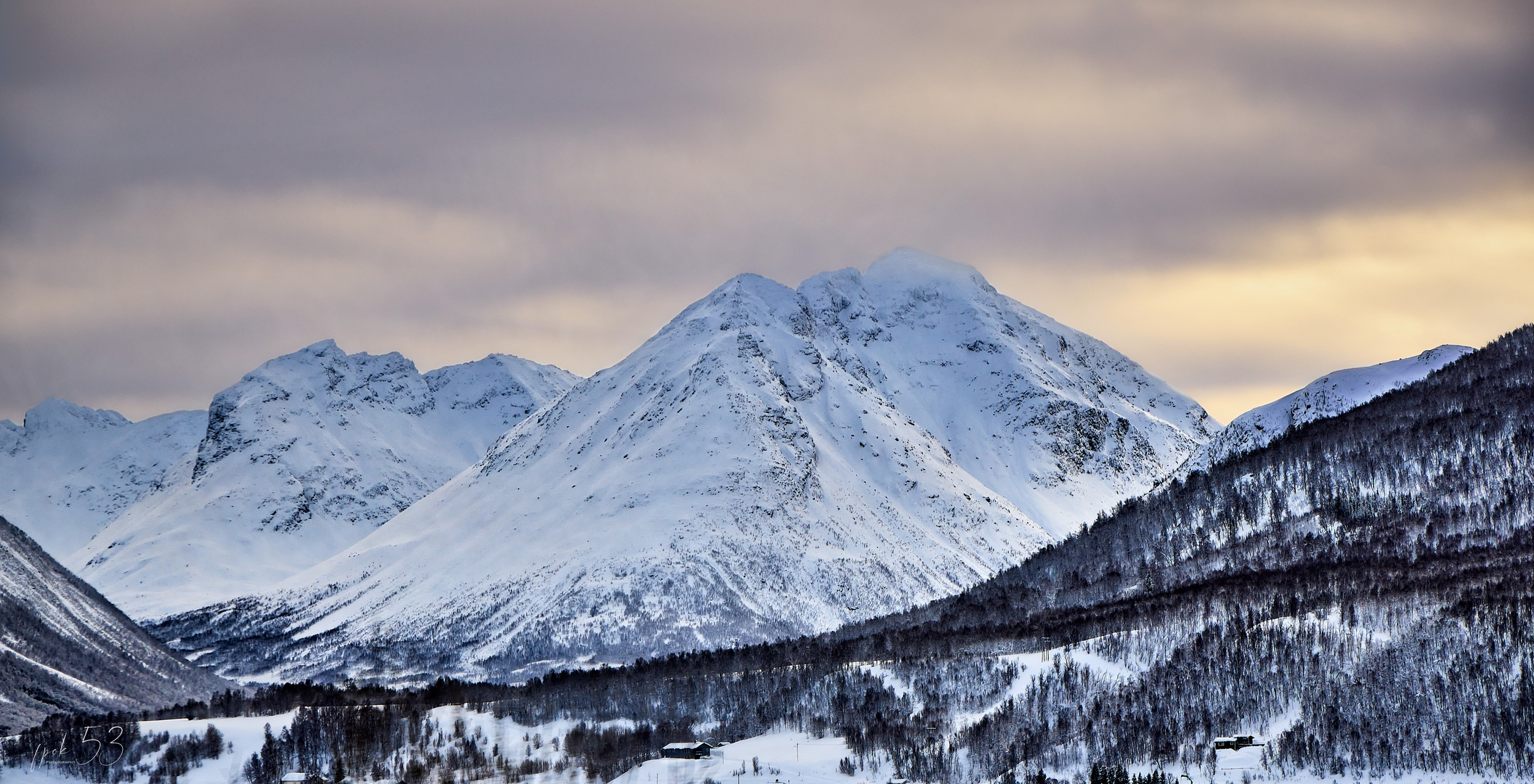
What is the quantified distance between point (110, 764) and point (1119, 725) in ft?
394

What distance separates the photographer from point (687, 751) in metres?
196

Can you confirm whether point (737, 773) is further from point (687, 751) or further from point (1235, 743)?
point (1235, 743)

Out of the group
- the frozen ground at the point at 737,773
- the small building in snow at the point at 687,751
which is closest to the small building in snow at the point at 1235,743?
the frozen ground at the point at 737,773

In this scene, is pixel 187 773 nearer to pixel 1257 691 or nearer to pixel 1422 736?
pixel 1257 691

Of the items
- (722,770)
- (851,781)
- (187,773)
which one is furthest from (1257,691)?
(187,773)

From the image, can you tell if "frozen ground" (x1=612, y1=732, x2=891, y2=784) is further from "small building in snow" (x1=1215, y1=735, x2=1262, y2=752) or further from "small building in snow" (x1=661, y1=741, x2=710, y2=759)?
"small building in snow" (x1=1215, y1=735, x2=1262, y2=752)

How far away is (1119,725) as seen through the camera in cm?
19738

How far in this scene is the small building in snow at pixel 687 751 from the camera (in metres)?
196

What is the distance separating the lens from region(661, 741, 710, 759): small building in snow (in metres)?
196

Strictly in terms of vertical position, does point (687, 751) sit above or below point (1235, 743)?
above

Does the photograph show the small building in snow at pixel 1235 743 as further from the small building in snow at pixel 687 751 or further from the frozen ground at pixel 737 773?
the small building in snow at pixel 687 751

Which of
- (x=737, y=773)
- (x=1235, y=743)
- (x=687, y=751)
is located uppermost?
(x=687, y=751)

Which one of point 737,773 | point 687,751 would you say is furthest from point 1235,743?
point 687,751

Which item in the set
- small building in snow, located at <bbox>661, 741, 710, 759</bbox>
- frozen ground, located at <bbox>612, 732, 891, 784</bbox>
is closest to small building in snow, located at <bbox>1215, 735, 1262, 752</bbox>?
frozen ground, located at <bbox>612, 732, 891, 784</bbox>
